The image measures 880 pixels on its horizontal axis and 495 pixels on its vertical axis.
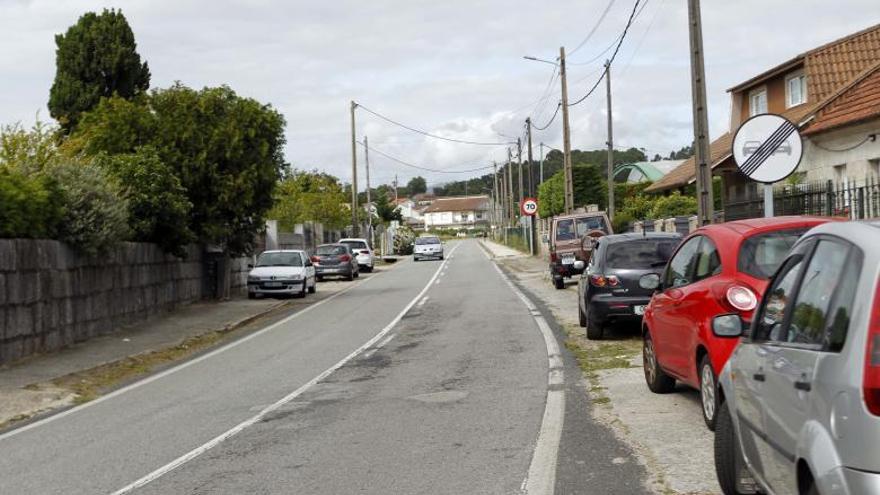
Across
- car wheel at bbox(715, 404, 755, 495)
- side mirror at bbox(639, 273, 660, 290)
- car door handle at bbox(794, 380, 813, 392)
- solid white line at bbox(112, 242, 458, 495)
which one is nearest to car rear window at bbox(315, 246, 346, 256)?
solid white line at bbox(112, 242, 458, 495)

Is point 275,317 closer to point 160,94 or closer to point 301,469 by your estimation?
point 160,94

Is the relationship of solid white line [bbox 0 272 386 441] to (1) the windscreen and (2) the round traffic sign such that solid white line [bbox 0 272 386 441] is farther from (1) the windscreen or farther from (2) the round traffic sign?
(2) the round traffic sign

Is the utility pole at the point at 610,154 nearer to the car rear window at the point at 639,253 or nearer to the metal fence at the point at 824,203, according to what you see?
the metal fence at the point at 824,203

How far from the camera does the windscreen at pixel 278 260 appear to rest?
2984 cm

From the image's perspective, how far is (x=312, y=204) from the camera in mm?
58438

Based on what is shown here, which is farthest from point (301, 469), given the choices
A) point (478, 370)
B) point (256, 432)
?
point (478, 370)

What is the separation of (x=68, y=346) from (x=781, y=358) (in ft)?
49.2

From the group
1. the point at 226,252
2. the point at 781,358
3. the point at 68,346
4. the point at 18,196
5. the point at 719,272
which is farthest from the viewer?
the point at 226,252

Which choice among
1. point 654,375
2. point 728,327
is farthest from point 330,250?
point 728,327

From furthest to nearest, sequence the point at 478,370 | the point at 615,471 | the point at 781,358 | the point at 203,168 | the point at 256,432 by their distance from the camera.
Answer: the point at 203,168 < the point at 478,370 < the point at 256,432 < the point at 615,471 < the point at 781,358

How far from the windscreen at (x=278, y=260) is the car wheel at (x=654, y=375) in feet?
68.5

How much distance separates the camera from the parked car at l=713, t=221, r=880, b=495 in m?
3.35

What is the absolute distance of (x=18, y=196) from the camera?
611 inches

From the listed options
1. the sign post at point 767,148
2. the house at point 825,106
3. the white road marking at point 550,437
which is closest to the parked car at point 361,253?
the house at point 825,106
